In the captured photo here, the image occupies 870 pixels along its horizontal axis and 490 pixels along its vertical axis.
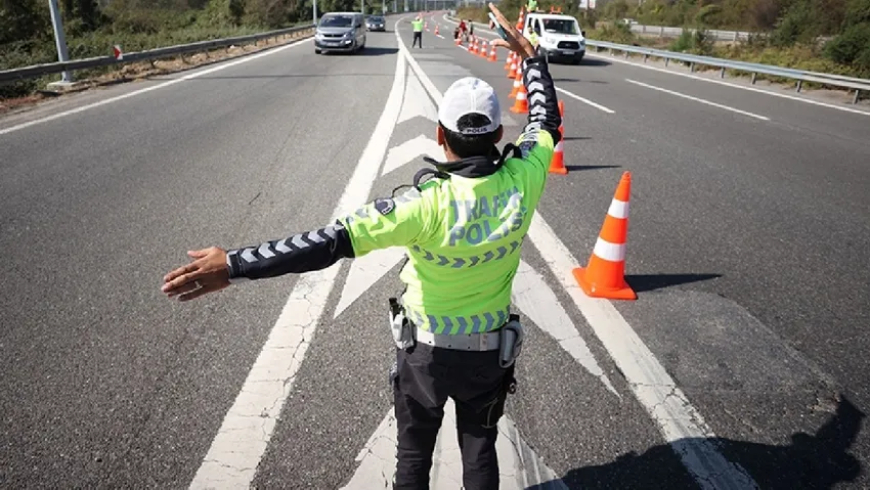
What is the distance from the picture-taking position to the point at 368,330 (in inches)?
149

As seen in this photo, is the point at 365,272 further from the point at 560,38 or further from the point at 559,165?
the point at 560,38

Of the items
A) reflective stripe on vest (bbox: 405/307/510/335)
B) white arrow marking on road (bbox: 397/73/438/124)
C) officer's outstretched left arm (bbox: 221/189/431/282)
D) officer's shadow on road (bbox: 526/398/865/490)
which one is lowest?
officer's shadow on road (bbox: 526/398/865/490)

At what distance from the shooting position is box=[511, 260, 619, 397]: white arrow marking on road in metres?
3.51

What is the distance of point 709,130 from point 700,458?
940cm

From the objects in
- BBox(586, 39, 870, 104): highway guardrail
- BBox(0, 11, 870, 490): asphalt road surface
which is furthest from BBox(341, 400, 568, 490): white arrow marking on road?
BBox(586, 39, 870, 104): highway guardrail


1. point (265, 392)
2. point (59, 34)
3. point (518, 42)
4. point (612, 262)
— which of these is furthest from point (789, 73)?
point (59, 34)

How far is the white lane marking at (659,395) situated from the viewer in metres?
2.68

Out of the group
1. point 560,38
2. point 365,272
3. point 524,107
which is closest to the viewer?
point 365,272

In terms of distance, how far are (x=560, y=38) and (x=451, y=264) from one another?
23.6 metres

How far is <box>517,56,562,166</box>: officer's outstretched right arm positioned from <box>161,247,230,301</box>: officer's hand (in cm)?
130

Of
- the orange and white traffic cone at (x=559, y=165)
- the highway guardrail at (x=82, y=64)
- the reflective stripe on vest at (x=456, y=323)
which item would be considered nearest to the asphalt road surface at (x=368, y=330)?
the orange and white traffic cone at (x=559, y=165)

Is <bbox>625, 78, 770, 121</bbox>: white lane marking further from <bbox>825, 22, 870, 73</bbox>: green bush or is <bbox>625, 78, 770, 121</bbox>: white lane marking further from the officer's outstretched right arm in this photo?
the officer's outstretched right arm

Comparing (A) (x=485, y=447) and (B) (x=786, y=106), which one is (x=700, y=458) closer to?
(A) (x=485, y=447)

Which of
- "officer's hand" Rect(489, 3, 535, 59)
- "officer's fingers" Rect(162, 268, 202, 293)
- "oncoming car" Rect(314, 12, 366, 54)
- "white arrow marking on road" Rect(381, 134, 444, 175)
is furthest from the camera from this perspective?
"oncoming car" Rect(314, 12, 366, 54)
